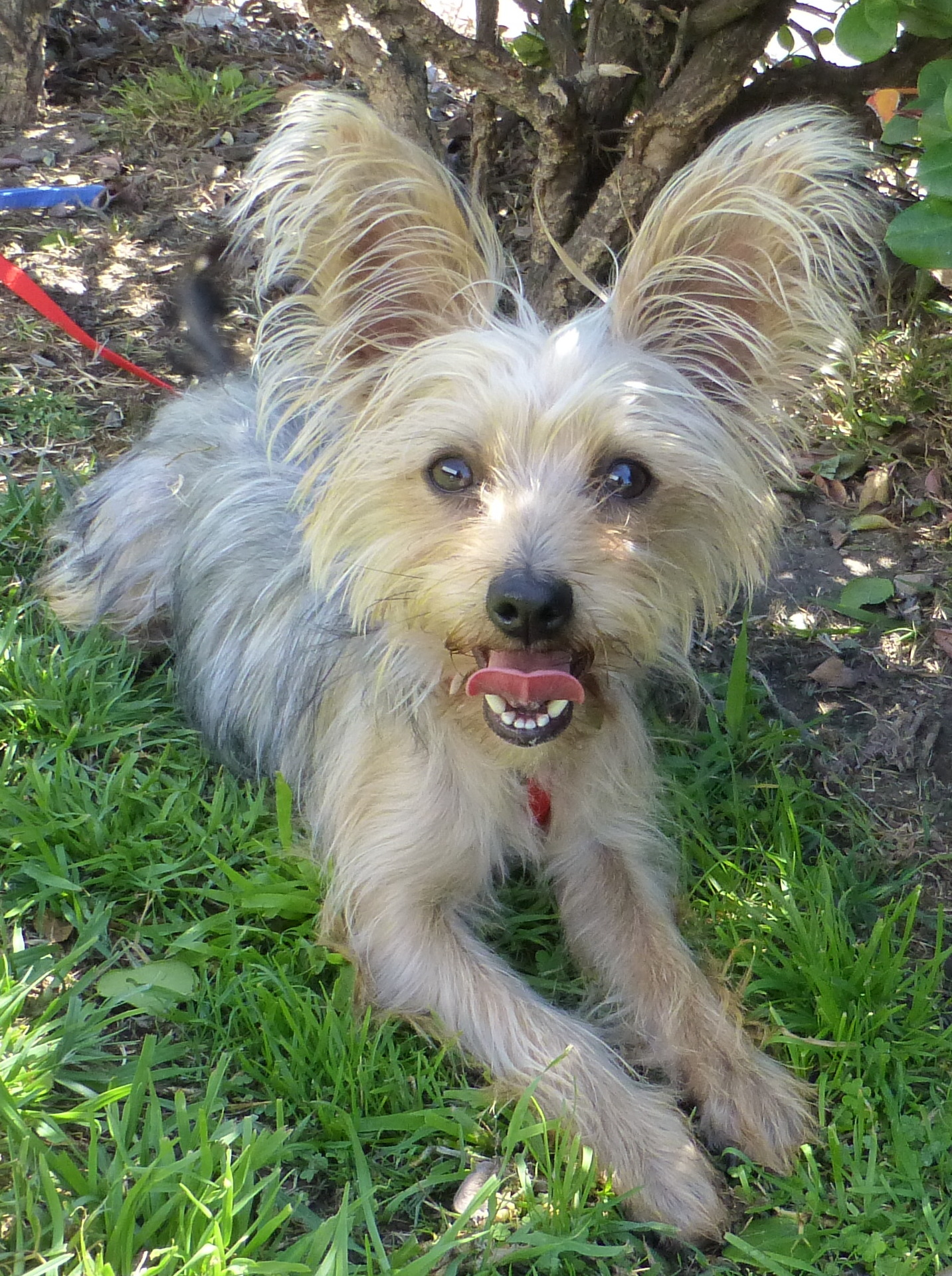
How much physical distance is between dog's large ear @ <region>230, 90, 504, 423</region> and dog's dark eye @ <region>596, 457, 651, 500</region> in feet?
1.67

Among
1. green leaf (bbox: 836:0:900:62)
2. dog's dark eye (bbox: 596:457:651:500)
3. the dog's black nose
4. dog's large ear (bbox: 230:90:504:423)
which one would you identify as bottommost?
the dog's black nose

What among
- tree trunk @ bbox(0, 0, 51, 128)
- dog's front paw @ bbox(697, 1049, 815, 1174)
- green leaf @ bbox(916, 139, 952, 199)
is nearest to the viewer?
dog's front paw @ bbox(697, 1049, 815, 1174)

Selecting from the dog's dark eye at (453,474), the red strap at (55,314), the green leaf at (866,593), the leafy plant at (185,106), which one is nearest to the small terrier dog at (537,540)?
the dog's dark eye at (453,474)

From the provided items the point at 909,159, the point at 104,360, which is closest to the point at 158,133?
the point at 104,360

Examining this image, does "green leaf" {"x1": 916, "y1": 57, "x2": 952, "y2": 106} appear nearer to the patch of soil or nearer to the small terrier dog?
the small terrier dog

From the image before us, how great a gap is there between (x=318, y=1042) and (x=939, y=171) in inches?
96.9

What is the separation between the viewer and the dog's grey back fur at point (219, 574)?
3416mm

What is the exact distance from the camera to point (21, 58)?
6094mm

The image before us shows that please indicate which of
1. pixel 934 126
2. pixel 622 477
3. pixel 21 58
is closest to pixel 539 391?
pixel 622 477

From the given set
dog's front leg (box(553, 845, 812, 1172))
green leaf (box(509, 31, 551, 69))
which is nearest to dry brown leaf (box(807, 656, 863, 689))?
dog's front leg (box(553, 845, 812, 1172))

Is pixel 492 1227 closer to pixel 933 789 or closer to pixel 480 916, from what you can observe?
pixel 480 916

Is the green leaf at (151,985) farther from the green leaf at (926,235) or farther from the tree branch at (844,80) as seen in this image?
the tree branch at (844,80)

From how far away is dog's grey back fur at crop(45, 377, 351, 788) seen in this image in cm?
342

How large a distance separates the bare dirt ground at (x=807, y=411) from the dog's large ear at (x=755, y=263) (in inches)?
8.3
